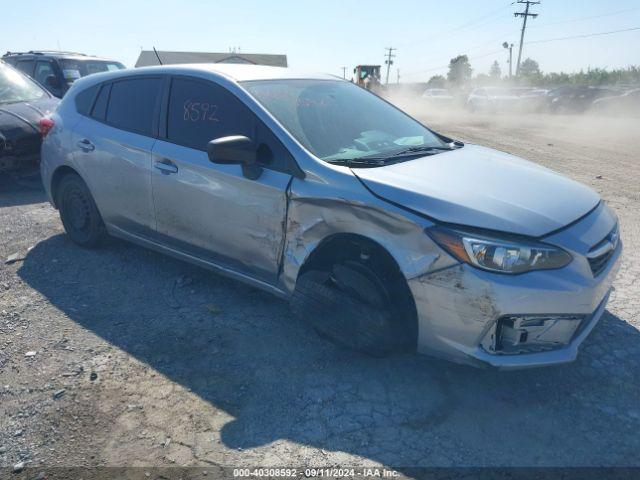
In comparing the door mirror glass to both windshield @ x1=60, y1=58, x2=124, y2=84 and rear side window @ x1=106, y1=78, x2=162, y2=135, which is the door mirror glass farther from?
windshield @ x1=60, y1=58, x2=124, y2=84

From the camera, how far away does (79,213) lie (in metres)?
4.92

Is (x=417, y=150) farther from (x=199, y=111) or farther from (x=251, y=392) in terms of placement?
(x=251, y=392)

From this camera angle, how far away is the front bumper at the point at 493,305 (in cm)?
256

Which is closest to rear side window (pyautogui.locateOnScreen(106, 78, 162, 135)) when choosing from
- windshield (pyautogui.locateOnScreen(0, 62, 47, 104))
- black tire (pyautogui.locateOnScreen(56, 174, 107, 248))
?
black tire (pyautogui.locateOnScreen(56, 174, 107, 248))

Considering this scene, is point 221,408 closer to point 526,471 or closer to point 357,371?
point 357,371

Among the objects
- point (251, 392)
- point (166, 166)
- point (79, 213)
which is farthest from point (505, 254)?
point (79, 213)

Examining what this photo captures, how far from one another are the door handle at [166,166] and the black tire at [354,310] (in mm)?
1385

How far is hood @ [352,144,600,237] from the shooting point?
8.78ft

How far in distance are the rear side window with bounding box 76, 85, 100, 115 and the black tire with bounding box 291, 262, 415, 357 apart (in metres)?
2.91

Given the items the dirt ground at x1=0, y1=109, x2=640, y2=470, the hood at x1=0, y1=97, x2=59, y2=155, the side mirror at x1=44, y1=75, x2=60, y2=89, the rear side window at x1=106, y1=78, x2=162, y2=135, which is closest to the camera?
the dirt ground at x1=0, y1=109, x2=640, y2=470

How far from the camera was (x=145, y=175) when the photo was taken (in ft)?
13.3

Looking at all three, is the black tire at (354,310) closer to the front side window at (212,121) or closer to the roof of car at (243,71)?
the front side window at (212,121)

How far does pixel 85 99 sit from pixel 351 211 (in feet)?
10.5

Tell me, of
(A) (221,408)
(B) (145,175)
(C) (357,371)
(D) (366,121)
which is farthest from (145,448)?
(D) (366,121)
